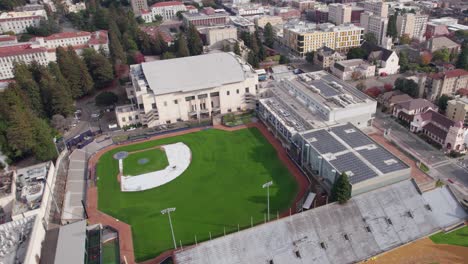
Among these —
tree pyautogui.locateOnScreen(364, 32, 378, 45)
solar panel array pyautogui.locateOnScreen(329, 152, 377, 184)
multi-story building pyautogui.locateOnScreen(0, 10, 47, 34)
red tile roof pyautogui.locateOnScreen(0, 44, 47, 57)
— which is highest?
multi-story building pyautogui.locateOnScreen(0, 10, 47, 34)

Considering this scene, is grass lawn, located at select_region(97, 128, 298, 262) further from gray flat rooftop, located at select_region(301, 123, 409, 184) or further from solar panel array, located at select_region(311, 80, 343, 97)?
solar panel array, located at select_region(311, 80, 343, 97)


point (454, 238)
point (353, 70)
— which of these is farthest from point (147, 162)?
point (353, 70)

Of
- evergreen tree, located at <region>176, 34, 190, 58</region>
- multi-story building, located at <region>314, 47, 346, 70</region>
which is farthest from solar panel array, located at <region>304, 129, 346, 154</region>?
evergreen tree, located at <region>176, 34, 190, 58</region>

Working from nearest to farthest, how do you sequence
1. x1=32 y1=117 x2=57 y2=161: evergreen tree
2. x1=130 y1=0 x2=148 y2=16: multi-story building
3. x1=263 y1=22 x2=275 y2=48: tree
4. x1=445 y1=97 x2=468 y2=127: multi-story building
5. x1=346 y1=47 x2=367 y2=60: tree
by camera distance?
x1=32 y1=117 x2=57 y2=161: evergreen tree → x1=445 y1=97 x2=468 y2=127: multi-story building → x1=346 y1=47 x2=367 y2=60: tree → x1=263 y1=22 x2=275 y2=48: tree → x1=130 y1=0 x2=148 y2=16: multi-story building

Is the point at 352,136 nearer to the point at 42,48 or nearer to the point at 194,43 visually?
the point at 194,43

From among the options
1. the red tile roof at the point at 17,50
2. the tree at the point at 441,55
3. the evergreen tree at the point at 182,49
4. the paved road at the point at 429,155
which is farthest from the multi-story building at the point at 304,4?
the red tile roof at the point at 17,50

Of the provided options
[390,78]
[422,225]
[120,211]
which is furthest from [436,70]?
[120,211]
